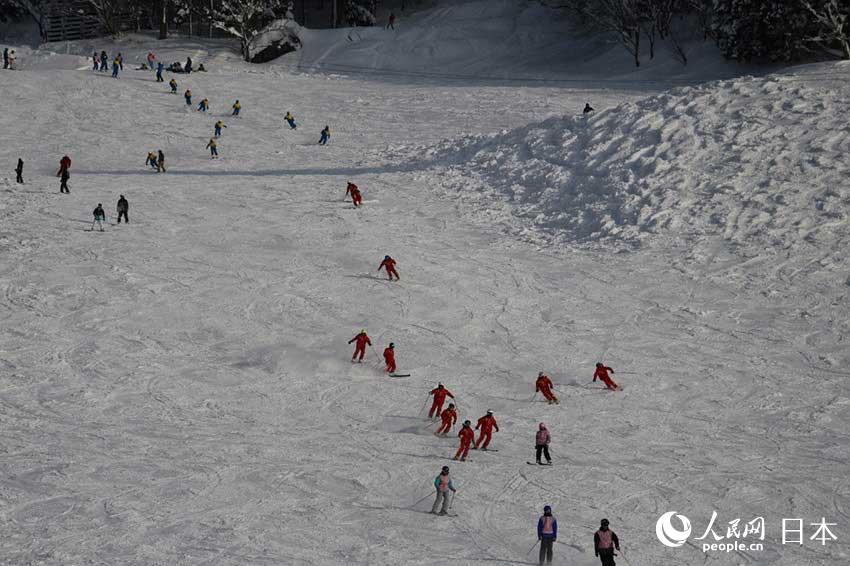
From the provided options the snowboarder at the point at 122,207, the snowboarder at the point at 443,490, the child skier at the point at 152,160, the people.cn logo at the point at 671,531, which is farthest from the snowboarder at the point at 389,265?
the child skier at the point at 152,160

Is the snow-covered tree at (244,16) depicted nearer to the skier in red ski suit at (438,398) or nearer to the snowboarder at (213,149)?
the snowboarder at (213,149)

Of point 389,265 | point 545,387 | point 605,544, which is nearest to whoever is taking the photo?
point 605,544

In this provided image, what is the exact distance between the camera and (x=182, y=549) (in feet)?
50.4

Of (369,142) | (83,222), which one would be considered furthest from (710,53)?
(83,222)

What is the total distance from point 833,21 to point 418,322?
28706mm

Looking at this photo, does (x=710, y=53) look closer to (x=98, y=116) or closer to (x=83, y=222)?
(x=98, y=116)

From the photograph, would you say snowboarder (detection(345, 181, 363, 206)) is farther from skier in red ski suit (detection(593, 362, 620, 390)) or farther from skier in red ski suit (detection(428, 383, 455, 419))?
skier in red ski suit (detection(428, 383, 455, 419))

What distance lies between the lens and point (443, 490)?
16.6 metres

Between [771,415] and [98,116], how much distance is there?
118 feet

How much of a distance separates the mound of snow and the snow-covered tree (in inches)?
909

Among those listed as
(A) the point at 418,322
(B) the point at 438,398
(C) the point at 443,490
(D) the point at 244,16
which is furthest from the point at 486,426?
(D) the point at 244,16

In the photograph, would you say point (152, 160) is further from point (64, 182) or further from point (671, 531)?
point (671, 531)

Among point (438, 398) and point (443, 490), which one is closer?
point (443, 490)

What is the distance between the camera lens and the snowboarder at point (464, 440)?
62.3ft
